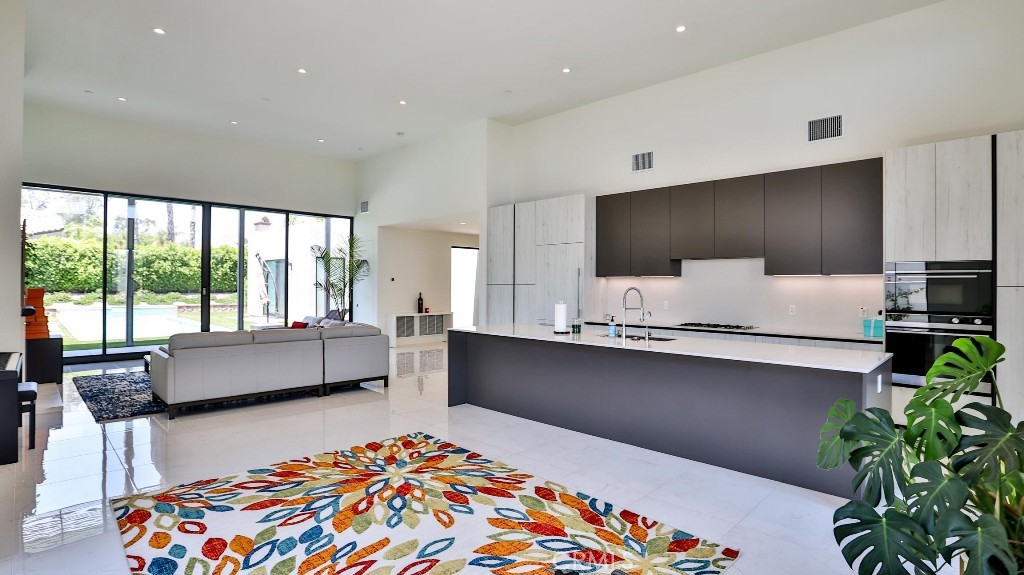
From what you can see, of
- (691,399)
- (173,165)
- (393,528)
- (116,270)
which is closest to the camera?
(393,528)

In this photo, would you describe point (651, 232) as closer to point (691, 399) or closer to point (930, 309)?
point (930, 309)

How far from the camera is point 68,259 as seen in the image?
846cm

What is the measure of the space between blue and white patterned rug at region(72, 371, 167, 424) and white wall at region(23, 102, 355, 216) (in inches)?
133

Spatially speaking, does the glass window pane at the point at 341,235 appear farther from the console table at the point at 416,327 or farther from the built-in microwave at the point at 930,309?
the built-in microwave at the point at 930,309

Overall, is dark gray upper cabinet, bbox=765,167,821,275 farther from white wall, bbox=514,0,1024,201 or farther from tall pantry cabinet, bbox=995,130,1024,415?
tall pantry cabinet, bbox=995,130,1024,415

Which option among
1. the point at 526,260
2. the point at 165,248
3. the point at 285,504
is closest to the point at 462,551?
the point at 285,504

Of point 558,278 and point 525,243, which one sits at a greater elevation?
point 525,243

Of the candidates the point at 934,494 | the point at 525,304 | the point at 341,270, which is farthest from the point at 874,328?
the point at 341,270

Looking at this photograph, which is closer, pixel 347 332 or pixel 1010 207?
pixel 1010 207

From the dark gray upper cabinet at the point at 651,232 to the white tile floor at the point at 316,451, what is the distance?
2.81m

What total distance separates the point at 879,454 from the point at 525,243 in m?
6.41

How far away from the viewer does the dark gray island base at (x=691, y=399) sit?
11.2 ft

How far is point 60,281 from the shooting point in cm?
842

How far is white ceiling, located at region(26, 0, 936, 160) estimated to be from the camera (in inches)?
197
